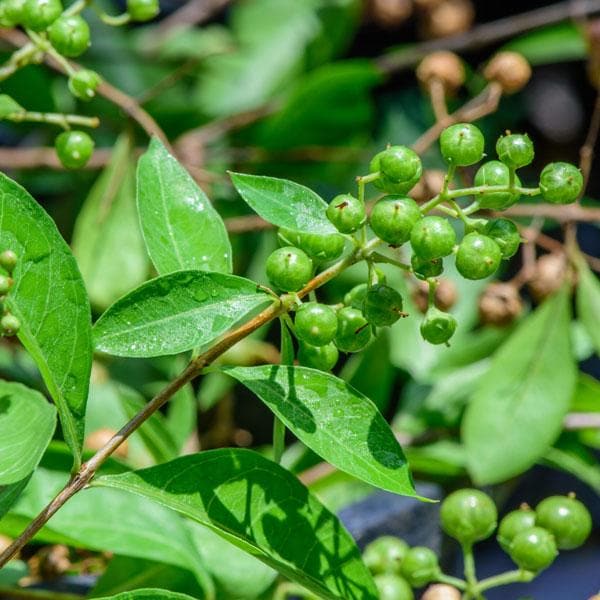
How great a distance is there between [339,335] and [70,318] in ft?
0.55

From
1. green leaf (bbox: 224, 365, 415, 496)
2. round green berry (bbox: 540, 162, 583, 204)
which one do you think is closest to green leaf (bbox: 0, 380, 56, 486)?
green leaf (bbox: 224, 365, 415, 496)

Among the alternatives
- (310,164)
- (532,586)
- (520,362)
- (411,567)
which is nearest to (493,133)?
(310,164)

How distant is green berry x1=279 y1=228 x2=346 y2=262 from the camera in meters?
0.66

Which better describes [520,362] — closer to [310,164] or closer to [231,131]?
[310,164]

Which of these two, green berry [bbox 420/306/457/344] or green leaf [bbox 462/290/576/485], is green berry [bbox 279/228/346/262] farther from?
green leaf [bbox 462/290/576/485]

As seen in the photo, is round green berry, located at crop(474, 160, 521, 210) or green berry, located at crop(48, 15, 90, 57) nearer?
round green berry, located at crop(474, 160, 521, 210)

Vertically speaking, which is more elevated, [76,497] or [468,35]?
[76,497]

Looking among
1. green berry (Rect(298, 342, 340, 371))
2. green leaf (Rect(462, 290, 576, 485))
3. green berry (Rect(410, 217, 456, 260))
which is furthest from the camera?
green leaf (Rect(462, 290, 576, 485))

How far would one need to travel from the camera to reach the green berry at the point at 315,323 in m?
0.63

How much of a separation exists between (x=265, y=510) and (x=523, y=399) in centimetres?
50

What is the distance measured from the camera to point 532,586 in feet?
7.01

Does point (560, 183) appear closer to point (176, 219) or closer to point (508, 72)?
point (176, 219)

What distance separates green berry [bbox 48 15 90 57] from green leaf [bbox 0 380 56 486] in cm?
26

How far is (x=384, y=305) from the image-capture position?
2.06ft
